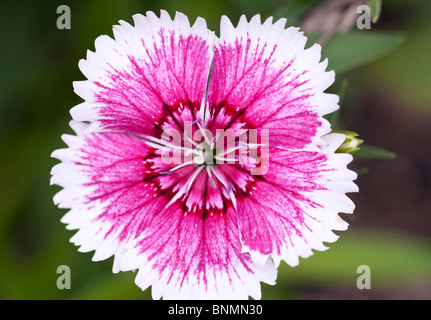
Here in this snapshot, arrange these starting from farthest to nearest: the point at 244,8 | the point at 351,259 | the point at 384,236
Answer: the point at 384,236 → the point at 351,259 → the point at 244,8

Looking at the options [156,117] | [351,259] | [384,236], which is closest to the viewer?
[156,117]

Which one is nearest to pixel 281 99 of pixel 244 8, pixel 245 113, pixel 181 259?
pixel 245 113

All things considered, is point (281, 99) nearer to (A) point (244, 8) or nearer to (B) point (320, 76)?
(B) point (320, 76)

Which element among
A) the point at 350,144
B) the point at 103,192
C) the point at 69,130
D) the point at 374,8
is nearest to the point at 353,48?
the point at 374,8

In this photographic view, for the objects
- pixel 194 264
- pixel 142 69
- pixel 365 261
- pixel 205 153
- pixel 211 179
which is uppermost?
pixel 142 69

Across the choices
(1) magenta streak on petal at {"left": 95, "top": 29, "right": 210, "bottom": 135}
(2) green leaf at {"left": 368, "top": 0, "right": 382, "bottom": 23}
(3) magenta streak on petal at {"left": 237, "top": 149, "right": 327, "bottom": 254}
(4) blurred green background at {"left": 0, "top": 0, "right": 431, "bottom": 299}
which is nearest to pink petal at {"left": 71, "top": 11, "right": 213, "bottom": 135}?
(1) magenta streak on petal at {"left": 95, "top": 29, "right": 210, "bottom": 135}

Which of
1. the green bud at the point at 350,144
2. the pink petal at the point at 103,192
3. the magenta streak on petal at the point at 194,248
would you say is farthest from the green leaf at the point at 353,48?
the pink petal at the point at 103,192

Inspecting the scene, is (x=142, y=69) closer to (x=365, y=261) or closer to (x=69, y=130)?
(x=69, y=130)
